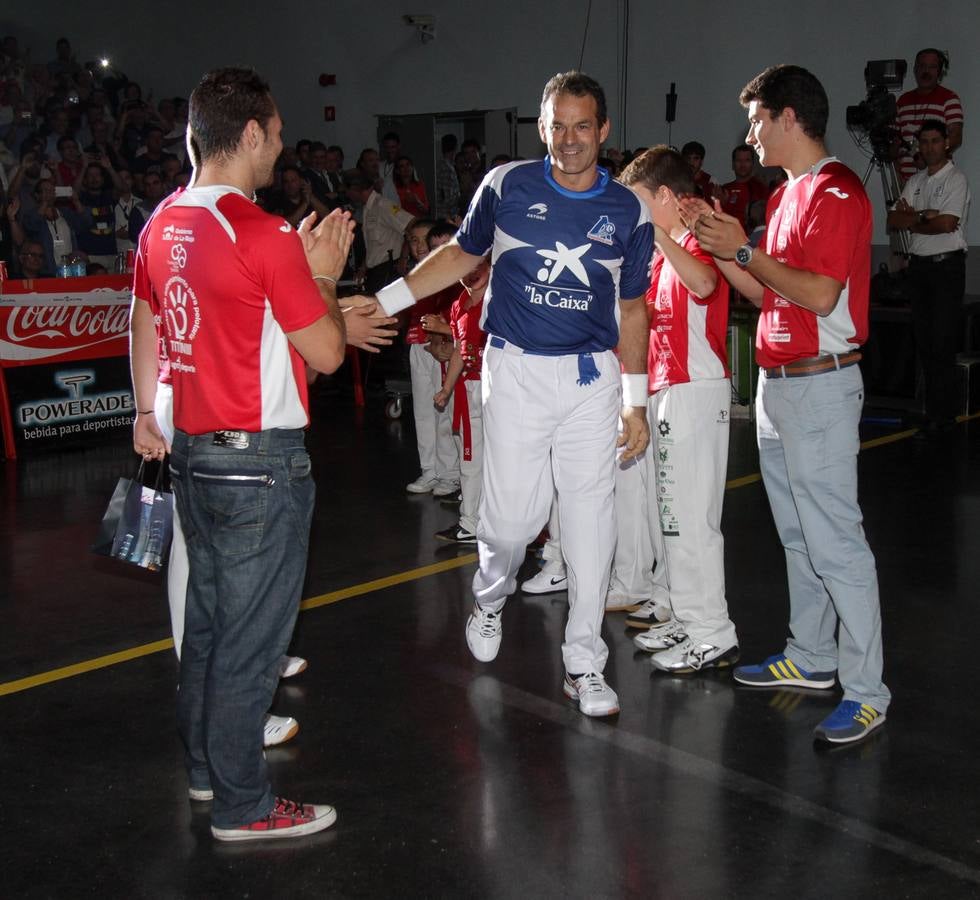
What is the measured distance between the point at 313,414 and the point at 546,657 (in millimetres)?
6304

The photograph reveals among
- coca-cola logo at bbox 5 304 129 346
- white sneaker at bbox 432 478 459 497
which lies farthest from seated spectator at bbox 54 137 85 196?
white sneaker at bbox 432 478 459 497

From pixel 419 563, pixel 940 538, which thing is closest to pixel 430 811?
pixel 419 563

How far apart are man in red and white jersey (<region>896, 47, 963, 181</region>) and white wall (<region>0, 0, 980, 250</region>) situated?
79.8 inches

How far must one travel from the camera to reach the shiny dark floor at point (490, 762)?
322 cm

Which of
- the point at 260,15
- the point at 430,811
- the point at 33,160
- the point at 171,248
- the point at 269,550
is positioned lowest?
the point at 430,811

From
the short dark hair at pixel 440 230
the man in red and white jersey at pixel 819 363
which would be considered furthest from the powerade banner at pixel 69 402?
the man in red and white jersey at pixel 819 363

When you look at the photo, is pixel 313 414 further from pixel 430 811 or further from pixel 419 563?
pixel 430 811

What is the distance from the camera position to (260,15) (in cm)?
1873

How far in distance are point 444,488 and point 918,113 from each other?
6.32 m

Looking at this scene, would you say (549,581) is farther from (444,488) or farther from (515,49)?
(515,49)

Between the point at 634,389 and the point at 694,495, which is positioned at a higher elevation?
the point at 634,389

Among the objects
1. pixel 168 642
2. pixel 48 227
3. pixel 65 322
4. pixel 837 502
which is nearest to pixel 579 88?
pixel 837 502

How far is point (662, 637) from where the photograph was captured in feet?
15.8

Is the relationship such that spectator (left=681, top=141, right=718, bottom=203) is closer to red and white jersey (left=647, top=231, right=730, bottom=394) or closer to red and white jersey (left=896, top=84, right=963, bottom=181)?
red and white jersey (left=896, top=84, right=963, bottom=181)
